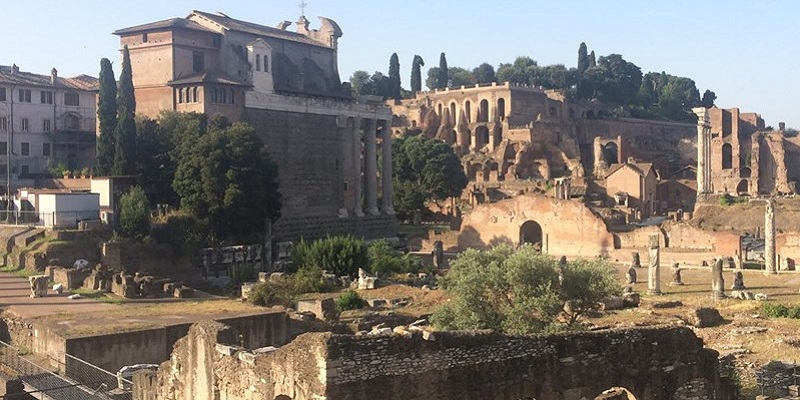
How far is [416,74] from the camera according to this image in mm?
107438

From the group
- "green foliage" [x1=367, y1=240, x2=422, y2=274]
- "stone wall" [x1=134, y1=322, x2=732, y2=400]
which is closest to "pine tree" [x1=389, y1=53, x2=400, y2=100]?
"green foliage" [x1=367, y1=240, x2=422, y2=274]

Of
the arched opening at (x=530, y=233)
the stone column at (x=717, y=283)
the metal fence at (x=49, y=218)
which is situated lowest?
the stone column at (x=717, y=283)

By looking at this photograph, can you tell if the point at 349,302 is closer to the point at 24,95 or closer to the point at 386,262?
the point at 386,262

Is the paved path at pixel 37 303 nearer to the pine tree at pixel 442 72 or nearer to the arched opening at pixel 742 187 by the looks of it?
the arched opening at pixel 742 187

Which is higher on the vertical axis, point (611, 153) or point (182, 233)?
point (611, 153)

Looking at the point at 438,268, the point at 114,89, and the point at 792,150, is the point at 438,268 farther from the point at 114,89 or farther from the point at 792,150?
the point at 792,150

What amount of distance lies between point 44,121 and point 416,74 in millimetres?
61609

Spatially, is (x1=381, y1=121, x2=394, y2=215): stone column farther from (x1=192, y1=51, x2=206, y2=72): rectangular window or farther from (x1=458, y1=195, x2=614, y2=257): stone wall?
(x1=192, y1=51, x2=206, y2=72): rectangular window

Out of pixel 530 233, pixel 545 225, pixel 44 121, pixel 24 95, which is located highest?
pixel 24 95

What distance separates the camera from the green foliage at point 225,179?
129 feet

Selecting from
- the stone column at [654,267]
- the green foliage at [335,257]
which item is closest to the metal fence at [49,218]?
the green foliage at [335,257]

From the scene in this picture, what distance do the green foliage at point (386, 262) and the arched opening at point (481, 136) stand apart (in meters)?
48.2

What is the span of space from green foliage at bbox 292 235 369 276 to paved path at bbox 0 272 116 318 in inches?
451

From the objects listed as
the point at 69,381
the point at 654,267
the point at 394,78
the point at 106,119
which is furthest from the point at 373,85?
the point at 69,381
